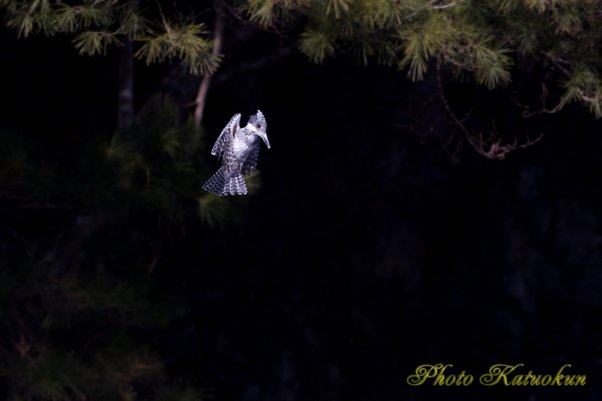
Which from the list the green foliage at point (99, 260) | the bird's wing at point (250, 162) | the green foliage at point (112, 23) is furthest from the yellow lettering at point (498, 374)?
the bird's wing at point (250, 162)

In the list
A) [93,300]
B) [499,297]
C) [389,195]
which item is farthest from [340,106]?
[93,300]

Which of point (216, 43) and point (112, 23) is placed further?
point (216, 43)

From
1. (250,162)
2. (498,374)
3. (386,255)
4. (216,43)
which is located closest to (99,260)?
(216,43)

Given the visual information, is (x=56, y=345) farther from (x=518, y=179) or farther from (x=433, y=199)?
(x=518, y=179)

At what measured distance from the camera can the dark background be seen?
2.58 meters

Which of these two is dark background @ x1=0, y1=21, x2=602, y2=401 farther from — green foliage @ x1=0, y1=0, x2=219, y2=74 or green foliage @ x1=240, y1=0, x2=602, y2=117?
green foliage @ x1=0, y1=0, x2=219, y2=74

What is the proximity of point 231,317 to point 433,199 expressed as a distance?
69 cm

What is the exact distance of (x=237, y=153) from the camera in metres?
0.77

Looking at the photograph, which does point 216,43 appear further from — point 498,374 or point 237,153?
point 498,374

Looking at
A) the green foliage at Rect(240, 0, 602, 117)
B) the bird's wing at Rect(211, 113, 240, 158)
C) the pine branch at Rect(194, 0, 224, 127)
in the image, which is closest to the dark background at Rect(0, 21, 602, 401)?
the pine branch at Rect(194, 0, 224, 127)

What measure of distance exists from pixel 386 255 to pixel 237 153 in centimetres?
201

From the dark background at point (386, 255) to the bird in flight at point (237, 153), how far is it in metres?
1.67

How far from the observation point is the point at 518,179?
2.72m

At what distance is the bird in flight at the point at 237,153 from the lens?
75cm
